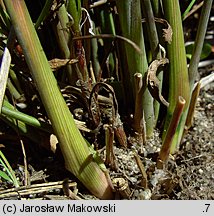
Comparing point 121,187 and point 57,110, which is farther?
point 121,187

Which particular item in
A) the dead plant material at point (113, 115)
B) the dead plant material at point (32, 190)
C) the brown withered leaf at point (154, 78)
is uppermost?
the brown withered leaf at point (154, 78)

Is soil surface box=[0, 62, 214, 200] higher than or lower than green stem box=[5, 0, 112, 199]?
lower

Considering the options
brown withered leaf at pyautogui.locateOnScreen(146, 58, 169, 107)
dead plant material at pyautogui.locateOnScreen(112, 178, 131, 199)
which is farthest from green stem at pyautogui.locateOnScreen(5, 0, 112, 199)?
brown withered leaf at pyautogui.locateOnScreen(146, 58, 169, 107)

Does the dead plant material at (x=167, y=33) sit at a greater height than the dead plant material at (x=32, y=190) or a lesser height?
greater

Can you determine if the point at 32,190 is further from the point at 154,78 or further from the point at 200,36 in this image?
the point at 200,36

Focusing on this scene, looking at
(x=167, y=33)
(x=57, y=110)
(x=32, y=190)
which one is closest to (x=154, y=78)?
(x=167, y=33)

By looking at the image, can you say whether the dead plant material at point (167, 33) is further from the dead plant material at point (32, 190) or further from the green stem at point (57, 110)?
the dead plant material at point (32, 190)

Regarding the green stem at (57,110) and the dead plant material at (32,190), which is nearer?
the green stem at (57,110)

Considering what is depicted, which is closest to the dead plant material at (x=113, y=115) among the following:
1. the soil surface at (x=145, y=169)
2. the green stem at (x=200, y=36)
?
the soil surface at (x=145, y=169)

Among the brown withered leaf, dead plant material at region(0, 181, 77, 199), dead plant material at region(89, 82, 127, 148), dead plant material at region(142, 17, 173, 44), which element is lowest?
dead plant material at region(0, 181, 77, 199)

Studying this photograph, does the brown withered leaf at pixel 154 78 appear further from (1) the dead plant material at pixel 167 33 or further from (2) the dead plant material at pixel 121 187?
(2) the dead plant material at pixel 121 187

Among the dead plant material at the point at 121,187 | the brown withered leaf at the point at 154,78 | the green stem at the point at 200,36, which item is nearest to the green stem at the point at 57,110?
the dead plant material at the point at 121,187

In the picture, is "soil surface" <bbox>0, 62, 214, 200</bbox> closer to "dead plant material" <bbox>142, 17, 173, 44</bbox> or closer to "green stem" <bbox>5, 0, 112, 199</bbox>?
"green stem" <bbox>5, 0, 112, 199</bbox>

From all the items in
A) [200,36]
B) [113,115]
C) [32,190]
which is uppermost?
[200,36]
